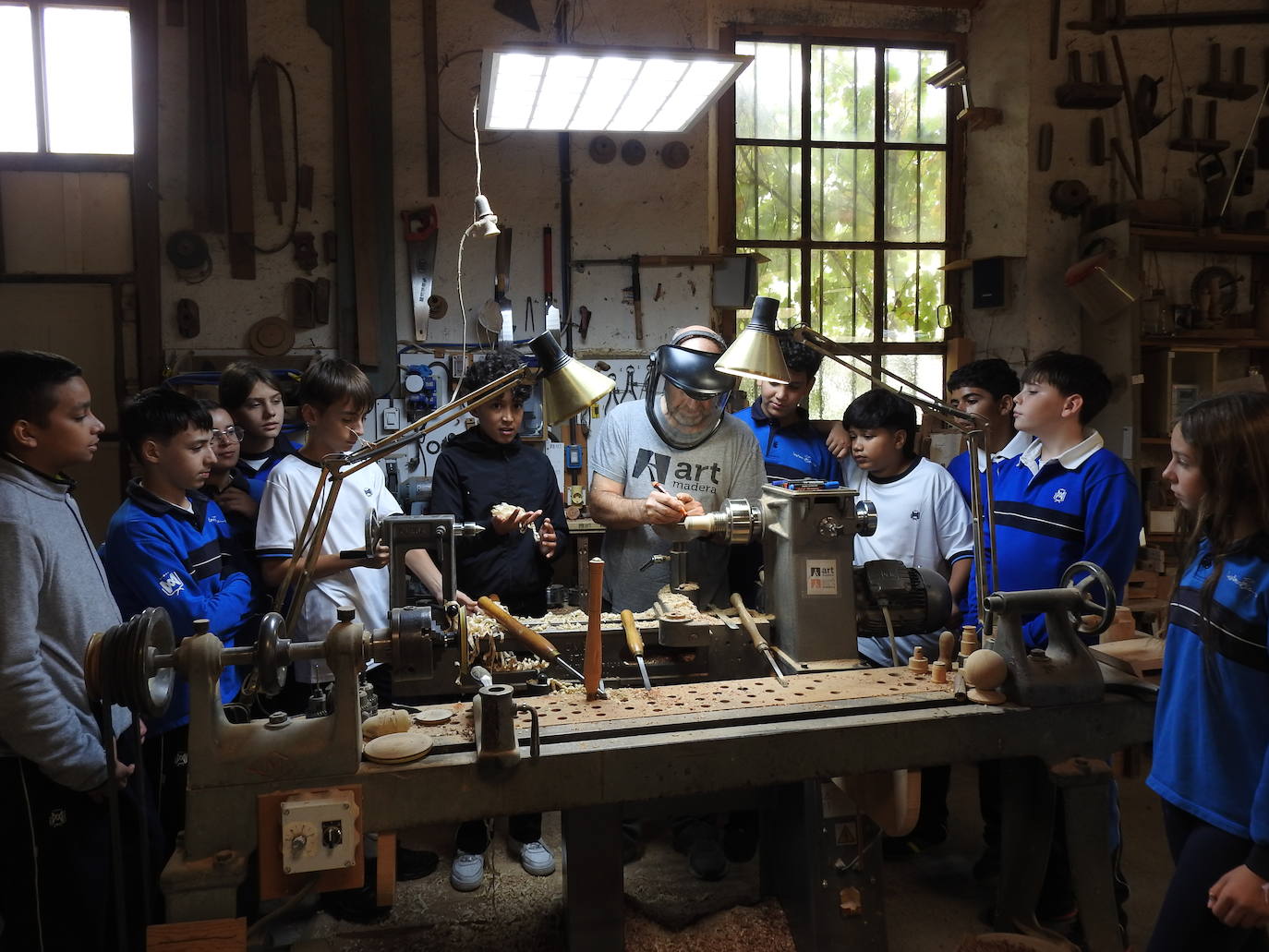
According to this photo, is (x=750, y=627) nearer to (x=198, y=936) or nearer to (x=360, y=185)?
(x=198, y=936)

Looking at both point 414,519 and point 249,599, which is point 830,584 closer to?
point 414,519

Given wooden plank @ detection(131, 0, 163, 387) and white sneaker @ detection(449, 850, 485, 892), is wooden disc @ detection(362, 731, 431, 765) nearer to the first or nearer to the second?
white sneaker @ detection(449, 850, 485, 892)

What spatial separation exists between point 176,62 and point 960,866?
15.1 feet

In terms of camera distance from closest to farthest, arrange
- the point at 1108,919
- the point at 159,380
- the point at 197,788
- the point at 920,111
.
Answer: the point at 197,788 < the point at 1108,919 < the point at 159,380 < the point at 920,111

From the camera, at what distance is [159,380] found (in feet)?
12.7

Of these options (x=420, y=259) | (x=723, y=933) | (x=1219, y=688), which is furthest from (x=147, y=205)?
(x=1219, y=688)

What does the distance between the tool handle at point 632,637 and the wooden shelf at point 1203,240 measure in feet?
11.9

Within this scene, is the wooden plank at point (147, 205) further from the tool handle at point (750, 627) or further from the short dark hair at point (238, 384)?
the tool handle at point (750, 627)

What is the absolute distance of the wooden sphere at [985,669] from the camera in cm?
161

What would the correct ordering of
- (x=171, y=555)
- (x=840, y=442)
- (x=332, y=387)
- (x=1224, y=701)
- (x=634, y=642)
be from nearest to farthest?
(x=1224, y=701)
(x=634, y=642)
(x=171, y=555)
(x=332, y=387)
(x=840, y=442)

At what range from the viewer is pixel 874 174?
457 cm

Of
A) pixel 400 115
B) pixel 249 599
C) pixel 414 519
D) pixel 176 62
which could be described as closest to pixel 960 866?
pixel 414 519

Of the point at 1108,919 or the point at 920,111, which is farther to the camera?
the point at 920,111

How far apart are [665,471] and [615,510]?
225 mm
